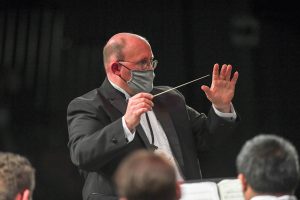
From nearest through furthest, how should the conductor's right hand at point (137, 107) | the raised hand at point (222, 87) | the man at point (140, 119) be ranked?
1. the conductor's right hand at point (137, 107)
2. the man at point (140, 119)
3. the raised hand at point (222, 87)

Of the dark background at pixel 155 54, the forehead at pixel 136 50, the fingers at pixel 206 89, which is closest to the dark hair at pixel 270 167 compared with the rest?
the fingers at pixel 206 89

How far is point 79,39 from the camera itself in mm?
3988

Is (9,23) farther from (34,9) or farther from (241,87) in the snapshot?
(241,87)

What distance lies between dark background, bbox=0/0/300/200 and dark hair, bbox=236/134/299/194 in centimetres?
236

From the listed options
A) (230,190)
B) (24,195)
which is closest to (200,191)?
(230,190)

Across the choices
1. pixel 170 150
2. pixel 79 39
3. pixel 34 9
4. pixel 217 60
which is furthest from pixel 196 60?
pixel 170 150

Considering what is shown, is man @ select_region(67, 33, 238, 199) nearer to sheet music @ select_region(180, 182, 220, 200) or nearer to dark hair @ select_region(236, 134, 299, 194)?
sheet music @ select_region(180, 182, 220, 200)

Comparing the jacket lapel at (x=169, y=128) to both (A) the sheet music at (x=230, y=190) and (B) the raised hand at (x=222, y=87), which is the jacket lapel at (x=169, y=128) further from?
(A) the sheet music at (x=230, y=190)

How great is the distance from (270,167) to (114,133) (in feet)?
3.09

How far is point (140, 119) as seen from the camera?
2734 millimetres

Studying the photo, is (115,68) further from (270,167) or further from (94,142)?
(270,167)

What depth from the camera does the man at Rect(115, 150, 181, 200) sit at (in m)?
1.46

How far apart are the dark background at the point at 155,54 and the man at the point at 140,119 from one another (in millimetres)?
A: 1067

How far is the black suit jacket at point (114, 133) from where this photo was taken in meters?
2.54
